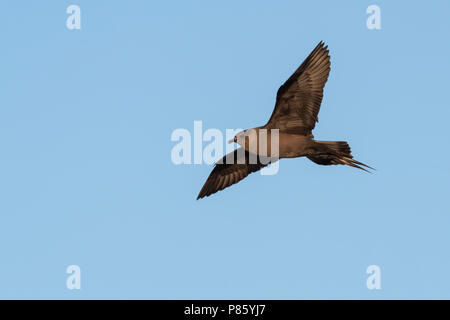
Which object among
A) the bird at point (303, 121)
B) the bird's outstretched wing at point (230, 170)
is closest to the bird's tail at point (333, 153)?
the bird at point (303, 121)

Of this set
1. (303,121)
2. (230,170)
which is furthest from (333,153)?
(230,170)

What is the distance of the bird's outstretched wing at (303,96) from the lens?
43.2 ft

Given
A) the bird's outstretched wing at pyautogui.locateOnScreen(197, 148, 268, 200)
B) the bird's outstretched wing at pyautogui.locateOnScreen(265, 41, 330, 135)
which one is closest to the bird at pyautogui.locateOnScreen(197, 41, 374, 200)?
the bird's outstretched wing at pyautogui.locateOnScreen(265, 41, 330, 135)

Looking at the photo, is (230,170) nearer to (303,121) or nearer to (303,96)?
(303,121)

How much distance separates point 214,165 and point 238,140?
2.07 meters

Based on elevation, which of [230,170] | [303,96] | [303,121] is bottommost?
[230,170]

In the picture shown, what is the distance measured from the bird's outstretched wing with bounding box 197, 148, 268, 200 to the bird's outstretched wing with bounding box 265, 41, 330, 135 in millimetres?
1786

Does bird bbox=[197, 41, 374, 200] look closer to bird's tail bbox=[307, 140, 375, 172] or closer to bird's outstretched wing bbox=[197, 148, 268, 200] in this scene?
bird's tail bbox=[307, 140, 375, 172]

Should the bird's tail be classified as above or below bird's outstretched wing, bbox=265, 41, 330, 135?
below

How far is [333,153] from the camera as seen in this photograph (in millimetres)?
13062

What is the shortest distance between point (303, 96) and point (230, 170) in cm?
281

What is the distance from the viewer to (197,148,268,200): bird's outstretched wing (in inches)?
594

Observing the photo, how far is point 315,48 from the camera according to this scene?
43.8 feet
